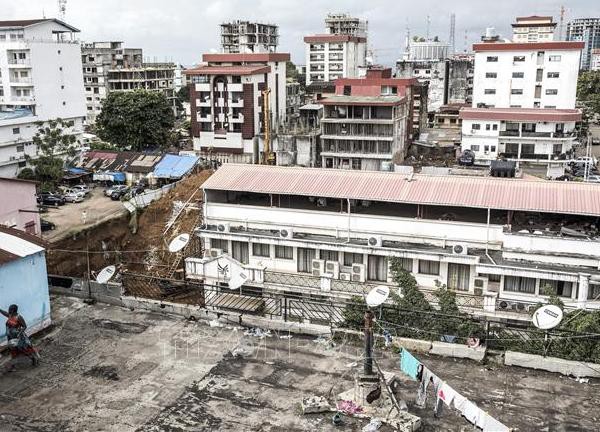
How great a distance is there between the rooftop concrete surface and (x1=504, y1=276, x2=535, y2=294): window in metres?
11.8

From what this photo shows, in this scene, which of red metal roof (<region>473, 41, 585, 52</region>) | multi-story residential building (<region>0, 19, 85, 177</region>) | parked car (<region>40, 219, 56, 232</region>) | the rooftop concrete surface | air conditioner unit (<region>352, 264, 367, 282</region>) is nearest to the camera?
the rooftop concrete surface

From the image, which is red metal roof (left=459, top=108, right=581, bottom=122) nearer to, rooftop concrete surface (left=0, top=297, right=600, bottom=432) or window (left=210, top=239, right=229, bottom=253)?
window (left=210, top=239, right=229, bottom=253)

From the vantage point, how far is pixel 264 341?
13.2 metres

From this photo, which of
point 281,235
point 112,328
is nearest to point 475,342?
point 112,328

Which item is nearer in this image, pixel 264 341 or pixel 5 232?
pixel 264 341

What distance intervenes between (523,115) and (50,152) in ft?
129

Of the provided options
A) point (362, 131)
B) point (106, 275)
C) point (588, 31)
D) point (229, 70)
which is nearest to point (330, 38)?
point (229, 70)

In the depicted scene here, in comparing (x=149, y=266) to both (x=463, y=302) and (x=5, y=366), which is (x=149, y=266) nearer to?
(x=463, y=302)

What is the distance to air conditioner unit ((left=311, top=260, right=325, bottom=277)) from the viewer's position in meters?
25.7

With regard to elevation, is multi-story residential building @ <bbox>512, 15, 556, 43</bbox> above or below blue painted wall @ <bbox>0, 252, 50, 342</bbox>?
above

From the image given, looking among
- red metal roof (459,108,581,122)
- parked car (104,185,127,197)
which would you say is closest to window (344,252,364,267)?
parked car (104,185,127,197)

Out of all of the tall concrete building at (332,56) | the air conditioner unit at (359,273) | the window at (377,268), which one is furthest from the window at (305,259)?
the tall concrete building at (332,56)

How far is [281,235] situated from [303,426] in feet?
52.9

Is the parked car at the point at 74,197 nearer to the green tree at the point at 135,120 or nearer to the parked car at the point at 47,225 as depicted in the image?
the parked car at the point at 47,225
